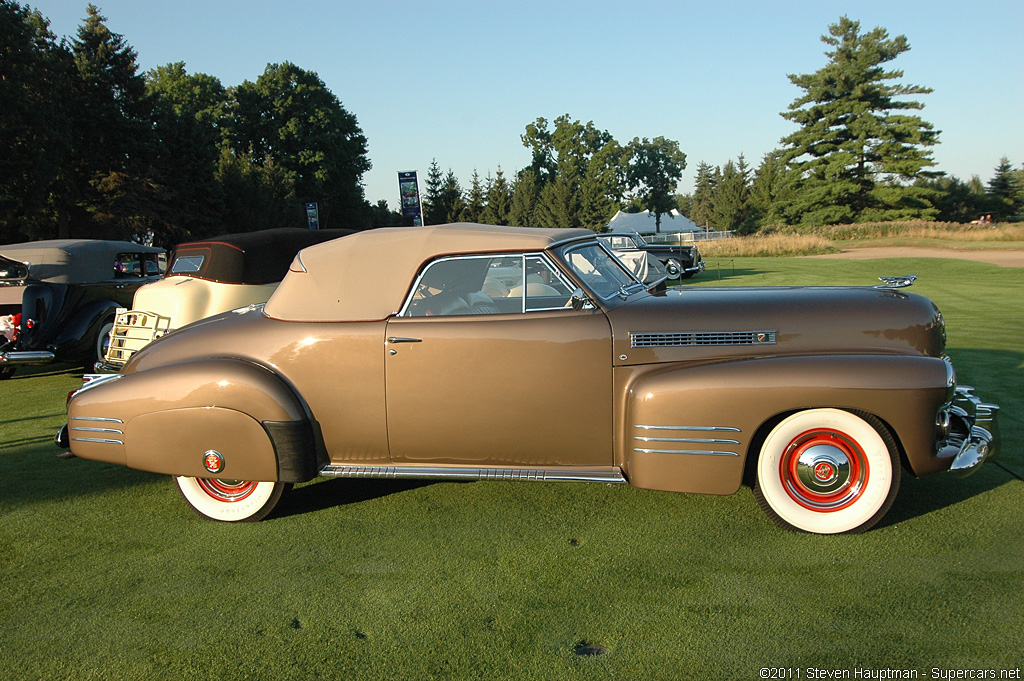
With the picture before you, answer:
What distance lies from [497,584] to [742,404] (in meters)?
1.47

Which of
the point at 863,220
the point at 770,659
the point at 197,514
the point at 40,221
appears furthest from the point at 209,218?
the point at 863,220

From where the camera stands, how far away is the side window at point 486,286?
12.7ft

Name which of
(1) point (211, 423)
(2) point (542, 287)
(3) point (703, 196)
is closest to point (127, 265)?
(1) point (211, 423)

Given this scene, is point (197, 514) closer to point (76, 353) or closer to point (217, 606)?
point (217, 606)

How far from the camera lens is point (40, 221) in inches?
1230

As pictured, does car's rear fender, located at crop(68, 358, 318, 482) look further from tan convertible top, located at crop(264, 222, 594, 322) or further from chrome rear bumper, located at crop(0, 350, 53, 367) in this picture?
chrome rear bumper, located at crop(0, 350, 53, 367)

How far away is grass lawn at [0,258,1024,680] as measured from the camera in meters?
2.62

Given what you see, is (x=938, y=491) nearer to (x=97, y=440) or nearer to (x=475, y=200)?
(x=97, y=440)

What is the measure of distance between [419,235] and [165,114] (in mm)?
40291

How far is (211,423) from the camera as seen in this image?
3844 millimetres

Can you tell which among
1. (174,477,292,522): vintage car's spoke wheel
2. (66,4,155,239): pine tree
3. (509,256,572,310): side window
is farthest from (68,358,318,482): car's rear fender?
(66,4,155,239): pine tree

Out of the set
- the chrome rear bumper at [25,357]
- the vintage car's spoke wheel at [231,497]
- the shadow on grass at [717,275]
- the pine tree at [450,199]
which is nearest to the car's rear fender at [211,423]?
the vintage car's spoke wheel at [231,497]

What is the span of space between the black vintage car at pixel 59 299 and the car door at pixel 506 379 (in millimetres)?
6313

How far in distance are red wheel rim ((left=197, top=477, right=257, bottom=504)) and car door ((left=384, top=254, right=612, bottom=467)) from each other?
975 millimetres
